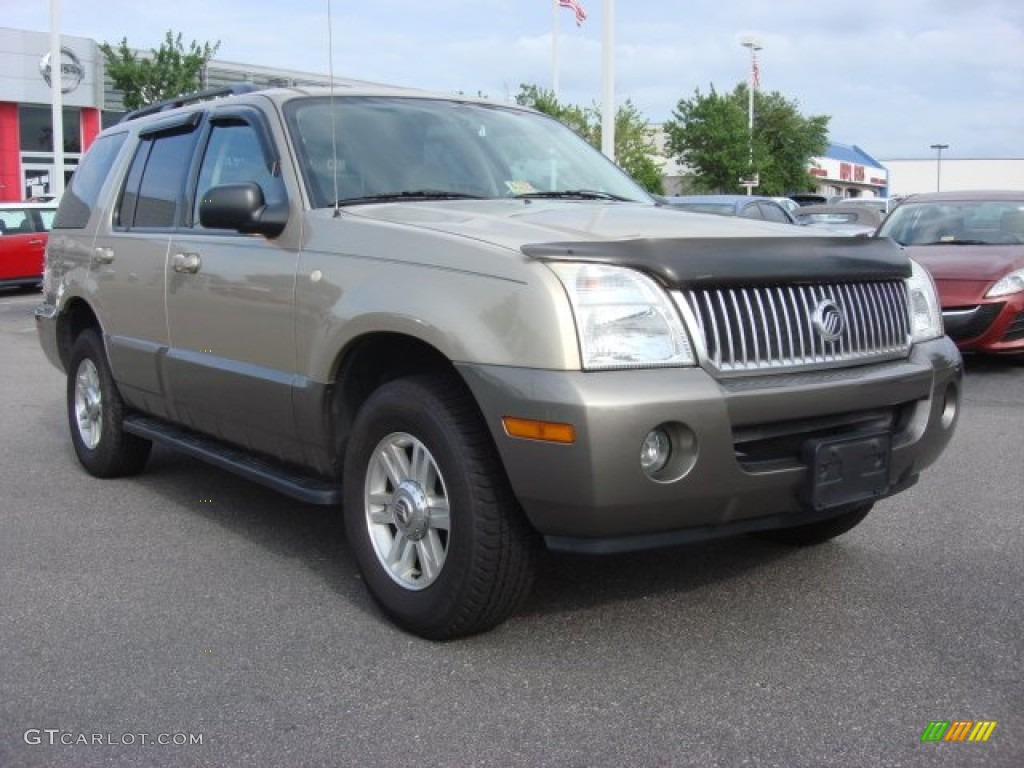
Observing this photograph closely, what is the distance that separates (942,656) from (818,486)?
2.20 ft

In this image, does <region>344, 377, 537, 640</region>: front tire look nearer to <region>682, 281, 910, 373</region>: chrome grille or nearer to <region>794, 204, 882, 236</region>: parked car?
<region>682, 281, 910, 373</region>: chrome grille

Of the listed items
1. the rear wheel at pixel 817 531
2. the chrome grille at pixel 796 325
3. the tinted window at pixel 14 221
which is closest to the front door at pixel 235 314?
the chrome grille at pixel 796 325

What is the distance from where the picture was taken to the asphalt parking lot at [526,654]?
3062mm

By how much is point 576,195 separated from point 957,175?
327 feet

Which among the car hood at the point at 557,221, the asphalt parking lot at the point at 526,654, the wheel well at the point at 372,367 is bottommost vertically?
the asphalt parking lot at the point at 526,654

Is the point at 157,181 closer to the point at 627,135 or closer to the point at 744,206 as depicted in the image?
the point at 744,206

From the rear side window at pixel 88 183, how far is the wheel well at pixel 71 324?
0.44 metres

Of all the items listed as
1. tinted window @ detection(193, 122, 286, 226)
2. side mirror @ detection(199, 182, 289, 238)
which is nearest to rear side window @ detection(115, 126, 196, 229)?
tinted window @ detection(193, 122, 286, 226)

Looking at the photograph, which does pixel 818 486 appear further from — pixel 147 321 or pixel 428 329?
pixel 147 321

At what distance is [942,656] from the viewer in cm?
360

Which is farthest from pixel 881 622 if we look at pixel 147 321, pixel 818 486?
pixel 147 321

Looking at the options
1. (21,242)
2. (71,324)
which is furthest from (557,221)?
(21,242)

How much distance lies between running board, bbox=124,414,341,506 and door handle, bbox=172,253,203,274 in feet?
2.45

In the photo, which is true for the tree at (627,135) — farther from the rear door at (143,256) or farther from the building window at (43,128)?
the rear door at (143,256)
